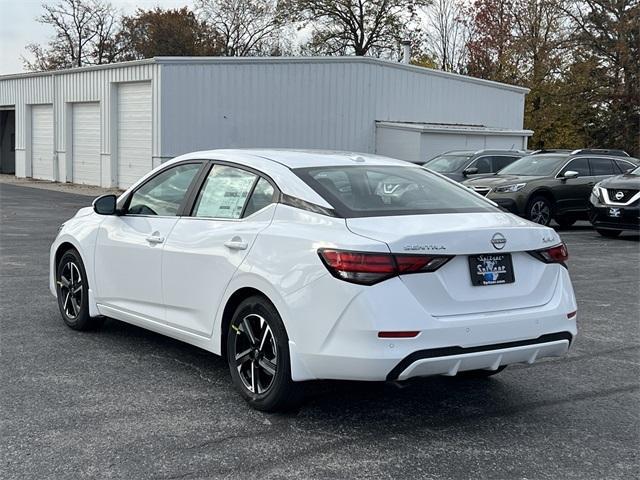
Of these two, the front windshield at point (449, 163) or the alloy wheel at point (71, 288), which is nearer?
the alloy wheel at point (71, 288)

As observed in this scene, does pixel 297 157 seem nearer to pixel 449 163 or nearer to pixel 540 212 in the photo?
pixel 540 212

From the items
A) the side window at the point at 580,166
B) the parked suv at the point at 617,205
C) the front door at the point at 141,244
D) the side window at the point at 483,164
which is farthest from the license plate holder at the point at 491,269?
the side window at the point at 483,164

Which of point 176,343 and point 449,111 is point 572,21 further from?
point 176,343

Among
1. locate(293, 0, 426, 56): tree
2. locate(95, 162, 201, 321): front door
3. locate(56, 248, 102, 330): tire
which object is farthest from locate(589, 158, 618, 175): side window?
locate(293, 0, 426, 56): tree

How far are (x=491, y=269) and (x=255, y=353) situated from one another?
4.77 ft

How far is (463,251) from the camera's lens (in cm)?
436

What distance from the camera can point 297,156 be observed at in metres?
5.44

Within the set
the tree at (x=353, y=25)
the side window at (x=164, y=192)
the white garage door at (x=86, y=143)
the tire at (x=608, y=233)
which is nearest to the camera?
the side window at (x=164, y=192)

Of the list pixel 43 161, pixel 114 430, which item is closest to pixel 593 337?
pixel 114 430

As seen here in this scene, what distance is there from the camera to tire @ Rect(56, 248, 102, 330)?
6613 millimetres

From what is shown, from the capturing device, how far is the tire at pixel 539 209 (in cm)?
1628

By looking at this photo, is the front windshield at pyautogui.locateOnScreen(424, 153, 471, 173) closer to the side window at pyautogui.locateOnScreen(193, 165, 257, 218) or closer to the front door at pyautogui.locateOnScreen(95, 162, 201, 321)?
the front door at pyautogui.locateOnScreen(95, 162, 201, 321)

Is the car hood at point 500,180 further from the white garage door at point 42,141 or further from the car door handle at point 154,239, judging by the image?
the white garage door at point 42,141

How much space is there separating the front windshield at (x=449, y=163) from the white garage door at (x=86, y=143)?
14.2 meters
